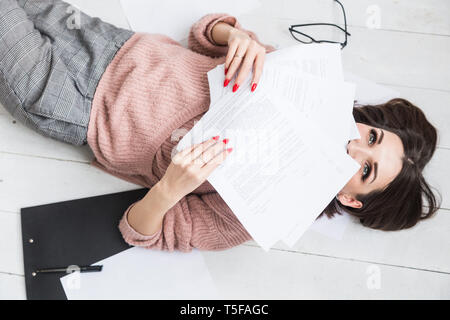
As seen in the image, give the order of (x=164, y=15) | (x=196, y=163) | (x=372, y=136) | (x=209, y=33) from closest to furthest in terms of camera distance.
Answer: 1. (x=196, y=163)
2. (x=372, y=136)
3. (x=209, y=33)
4. (x=164, y=15)

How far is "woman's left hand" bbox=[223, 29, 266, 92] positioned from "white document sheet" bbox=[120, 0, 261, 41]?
0.92 feet

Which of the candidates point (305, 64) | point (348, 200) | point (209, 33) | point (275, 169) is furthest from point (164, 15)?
point (348, 200)

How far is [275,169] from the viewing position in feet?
2.25

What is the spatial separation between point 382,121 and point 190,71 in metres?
0.45

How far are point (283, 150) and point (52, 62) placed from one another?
1.72ft

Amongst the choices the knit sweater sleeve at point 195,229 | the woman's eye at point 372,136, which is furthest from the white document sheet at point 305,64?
the knit sweater sleeve at point 195,229

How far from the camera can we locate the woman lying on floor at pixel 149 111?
2.48ft

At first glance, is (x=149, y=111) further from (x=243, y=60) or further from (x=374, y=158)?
(x=374, y=158)

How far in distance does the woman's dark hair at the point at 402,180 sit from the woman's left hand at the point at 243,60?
0.93 feet

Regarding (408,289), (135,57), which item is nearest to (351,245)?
(408,289)

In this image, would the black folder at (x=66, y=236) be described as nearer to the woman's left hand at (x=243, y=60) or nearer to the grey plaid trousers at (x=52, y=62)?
the grey plaid trousers at (x=52, y=62)

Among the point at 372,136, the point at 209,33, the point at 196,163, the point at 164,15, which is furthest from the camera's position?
the point at 164,15

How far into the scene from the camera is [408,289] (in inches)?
35.5
